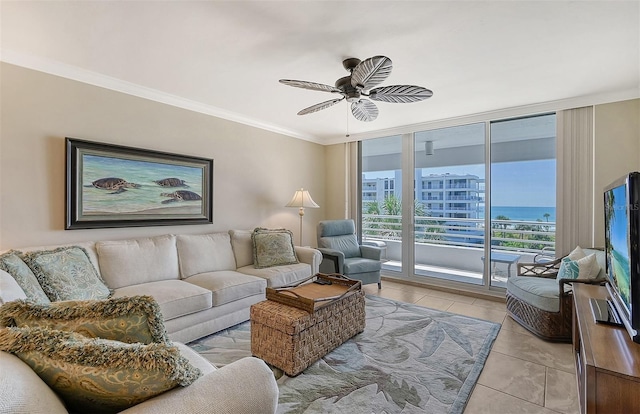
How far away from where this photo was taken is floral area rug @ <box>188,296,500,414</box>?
6.05 ft

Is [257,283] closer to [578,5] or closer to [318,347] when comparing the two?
[318,347]

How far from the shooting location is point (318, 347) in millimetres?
2262

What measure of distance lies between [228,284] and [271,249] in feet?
2.85

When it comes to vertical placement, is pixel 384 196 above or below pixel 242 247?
above

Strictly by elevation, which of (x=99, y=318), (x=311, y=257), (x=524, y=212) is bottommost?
(x=311, y=257)

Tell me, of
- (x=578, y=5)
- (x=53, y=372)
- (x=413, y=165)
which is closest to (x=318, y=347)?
(x=53, y=372)

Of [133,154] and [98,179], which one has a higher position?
[133,154]

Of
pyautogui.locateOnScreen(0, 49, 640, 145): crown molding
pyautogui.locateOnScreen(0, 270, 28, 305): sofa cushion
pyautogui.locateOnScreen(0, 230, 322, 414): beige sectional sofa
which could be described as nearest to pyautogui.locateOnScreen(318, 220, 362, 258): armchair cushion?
pyautogui.locateOnScreen(0, 230, 322, 414): beige sectional sofa

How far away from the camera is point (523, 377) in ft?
6.95

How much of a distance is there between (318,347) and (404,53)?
2.45 meters

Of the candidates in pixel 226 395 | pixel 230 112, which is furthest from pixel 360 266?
pixel 226 395

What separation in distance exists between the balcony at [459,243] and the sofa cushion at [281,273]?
1868mm

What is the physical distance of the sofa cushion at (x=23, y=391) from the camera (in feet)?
2.12

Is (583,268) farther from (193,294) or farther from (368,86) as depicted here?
(193,294)
